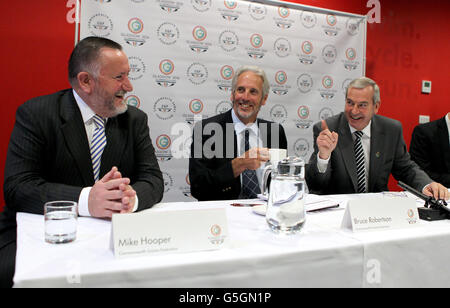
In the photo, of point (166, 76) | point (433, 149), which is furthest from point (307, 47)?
point (433, 149)

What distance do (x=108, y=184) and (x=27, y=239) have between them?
31cm

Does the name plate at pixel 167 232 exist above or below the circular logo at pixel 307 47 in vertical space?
below

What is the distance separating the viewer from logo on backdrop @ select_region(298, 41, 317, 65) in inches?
132

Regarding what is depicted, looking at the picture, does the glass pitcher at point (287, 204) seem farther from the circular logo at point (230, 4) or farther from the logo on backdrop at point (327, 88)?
the logo on backdrop at point (327, 88)

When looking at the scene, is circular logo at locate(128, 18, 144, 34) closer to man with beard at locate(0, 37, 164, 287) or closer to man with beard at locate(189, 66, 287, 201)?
man with beard at locate(189, 66, 287, 201)

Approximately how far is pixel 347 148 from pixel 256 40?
1417 millimetres

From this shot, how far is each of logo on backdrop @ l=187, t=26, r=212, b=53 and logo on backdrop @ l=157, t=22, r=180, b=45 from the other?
0.40 feet

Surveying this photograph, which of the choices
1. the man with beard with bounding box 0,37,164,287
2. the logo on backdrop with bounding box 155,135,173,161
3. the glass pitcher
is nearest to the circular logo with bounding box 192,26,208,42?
the logo on backdrop with bounding box 155,135,173,161

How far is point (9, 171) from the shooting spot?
1419 mm

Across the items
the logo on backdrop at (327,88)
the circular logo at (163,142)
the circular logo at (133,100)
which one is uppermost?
the logo on backdrop at (327,88)

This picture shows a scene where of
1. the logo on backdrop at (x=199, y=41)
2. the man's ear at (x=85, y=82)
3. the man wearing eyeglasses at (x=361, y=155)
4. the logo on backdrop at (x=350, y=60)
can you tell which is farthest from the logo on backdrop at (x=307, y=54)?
the man's ear at (x=85, y=82)

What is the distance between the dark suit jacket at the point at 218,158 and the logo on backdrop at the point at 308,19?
138 cm

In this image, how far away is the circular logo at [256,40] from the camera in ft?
10.4

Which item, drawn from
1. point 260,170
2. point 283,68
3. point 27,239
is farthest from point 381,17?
point 27,239
